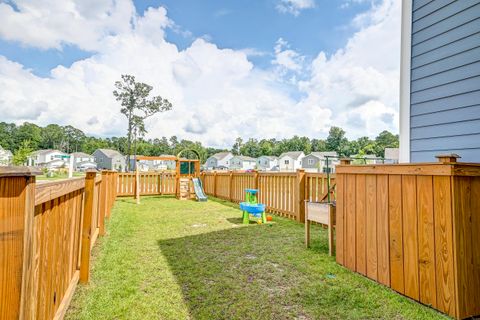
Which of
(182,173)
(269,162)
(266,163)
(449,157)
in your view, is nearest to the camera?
(449,157)

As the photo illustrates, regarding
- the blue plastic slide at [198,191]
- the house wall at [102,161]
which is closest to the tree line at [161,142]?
the house wall at [102,161]

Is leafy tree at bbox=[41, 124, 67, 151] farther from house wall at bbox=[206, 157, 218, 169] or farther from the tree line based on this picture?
house wall at bbox=[206, 157, 218, 169]

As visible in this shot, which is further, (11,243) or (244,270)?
(244,270)

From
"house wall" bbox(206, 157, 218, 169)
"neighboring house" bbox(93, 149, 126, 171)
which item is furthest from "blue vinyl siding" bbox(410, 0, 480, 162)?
"house wall" bbox(206, 157, 218, 169)

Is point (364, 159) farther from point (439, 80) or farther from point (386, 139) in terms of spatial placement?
point (386, 139)

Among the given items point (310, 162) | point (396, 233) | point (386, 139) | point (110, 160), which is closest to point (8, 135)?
point (110, 160)

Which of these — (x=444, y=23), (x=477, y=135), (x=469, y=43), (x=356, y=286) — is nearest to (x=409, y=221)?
(x=356, y=286)

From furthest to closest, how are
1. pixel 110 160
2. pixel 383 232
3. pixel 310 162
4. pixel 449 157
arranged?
pixel 110 160 < pixel 310 162 < pixel 383 232 < pixel 449 157

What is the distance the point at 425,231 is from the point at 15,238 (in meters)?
2.82

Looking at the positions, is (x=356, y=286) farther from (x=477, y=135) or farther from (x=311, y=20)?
(x=311, y=20)

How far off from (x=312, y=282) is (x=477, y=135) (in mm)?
2399

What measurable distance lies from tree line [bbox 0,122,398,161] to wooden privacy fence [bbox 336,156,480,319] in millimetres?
55412

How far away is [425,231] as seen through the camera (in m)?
2.28

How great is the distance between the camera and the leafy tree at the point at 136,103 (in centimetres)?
2142
